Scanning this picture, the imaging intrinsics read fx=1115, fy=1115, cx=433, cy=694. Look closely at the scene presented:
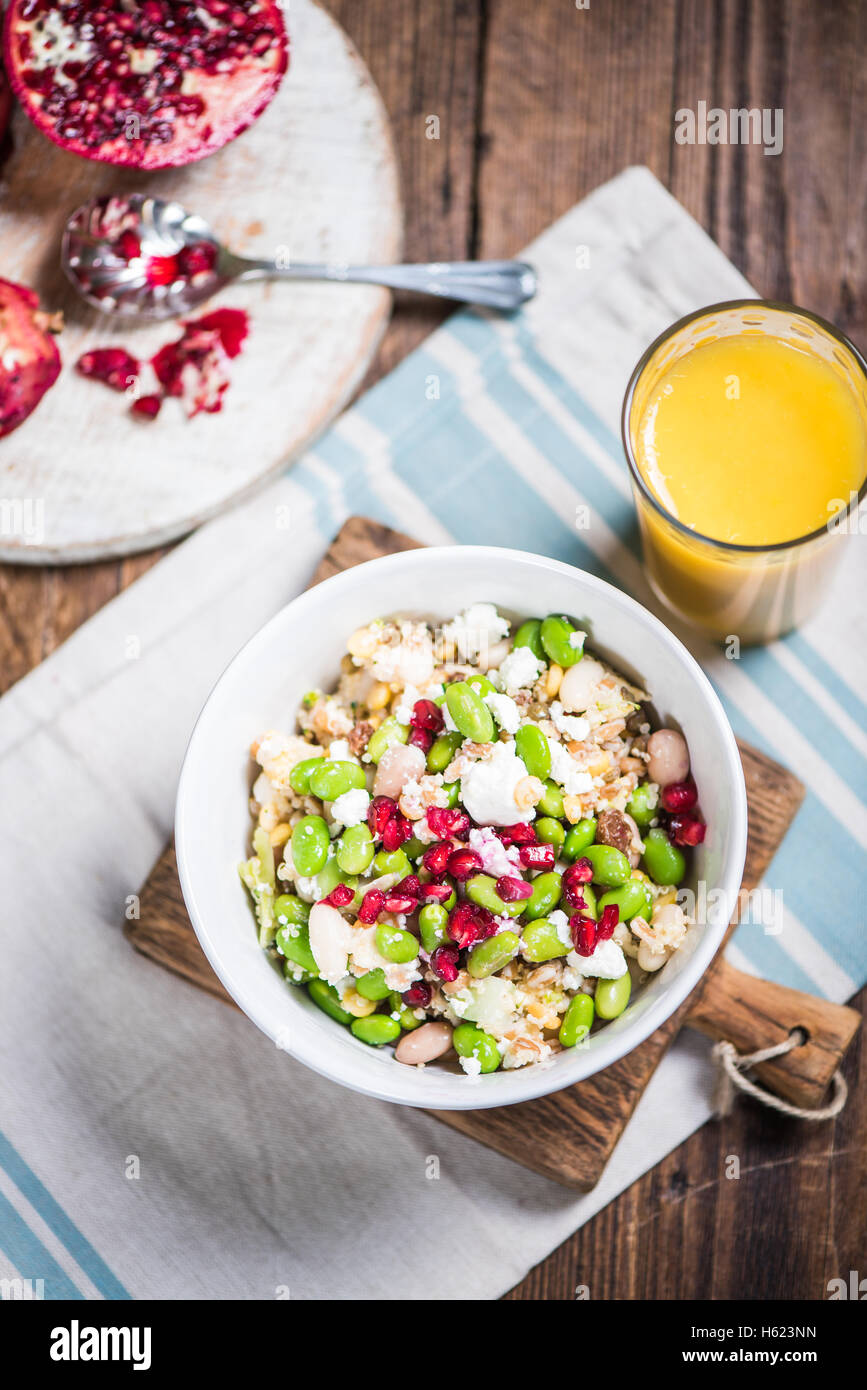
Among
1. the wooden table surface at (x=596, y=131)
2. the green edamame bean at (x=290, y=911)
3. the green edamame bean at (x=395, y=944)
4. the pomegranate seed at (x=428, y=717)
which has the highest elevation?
the wooden table surface at (x=596, y=131)

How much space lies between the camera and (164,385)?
7.89ft

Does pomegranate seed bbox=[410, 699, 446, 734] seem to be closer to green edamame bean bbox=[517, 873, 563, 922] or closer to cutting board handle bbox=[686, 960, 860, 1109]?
green edamame bean bbox=[517, 873, 563, 922]

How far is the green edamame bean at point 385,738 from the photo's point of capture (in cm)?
179

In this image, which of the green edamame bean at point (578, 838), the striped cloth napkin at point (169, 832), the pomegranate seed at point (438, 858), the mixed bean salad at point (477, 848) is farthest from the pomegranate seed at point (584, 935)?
the striped cloth napkin at point (169, 832)

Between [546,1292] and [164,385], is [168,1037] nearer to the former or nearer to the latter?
[546,1292]

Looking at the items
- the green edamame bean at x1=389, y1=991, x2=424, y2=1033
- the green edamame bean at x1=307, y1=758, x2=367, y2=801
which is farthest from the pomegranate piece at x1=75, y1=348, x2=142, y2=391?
the green edamame bean at x1=389, y1=991, x2=424, y2=1033

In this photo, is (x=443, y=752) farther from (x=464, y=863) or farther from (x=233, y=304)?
(x=233, y=304)

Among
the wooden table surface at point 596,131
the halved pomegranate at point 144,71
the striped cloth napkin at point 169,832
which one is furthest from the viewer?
the wooden table surface at point 596,131

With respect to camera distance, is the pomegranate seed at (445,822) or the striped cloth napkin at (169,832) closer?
the pomegranate seed at (445,822)

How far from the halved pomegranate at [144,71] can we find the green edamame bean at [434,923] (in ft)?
5.44

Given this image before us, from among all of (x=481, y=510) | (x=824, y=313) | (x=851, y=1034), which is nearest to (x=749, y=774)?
(x=851, y=1034)

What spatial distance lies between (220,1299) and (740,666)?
1632mm

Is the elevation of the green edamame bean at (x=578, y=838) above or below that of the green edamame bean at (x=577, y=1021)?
above

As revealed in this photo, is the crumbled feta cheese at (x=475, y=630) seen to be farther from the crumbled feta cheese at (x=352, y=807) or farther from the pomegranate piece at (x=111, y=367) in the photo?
the pomegranate piece at (x=111, y=367)
